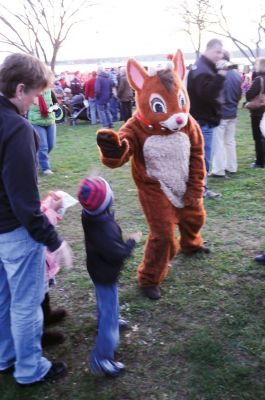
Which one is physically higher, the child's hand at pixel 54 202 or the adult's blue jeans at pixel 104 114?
the child's hand at pixel 54 202

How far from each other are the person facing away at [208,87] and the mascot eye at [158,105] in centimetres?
239

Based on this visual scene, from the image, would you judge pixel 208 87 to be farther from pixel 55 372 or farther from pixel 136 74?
pixel 55 372

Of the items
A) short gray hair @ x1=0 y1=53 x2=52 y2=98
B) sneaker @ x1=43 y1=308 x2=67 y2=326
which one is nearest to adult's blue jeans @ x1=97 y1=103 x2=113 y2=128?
sneaker @ x1=43 y1=308 x2=67 y2=326

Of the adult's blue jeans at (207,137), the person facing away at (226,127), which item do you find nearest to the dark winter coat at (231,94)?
the person facing away at (226,127)

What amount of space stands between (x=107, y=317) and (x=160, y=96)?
1616 mm

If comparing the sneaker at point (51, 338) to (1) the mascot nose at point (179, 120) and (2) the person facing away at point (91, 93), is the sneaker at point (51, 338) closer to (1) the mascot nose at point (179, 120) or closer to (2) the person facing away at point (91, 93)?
(1) the mascot nose at point (179, 120)

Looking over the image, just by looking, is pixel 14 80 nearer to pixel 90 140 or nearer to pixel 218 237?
pixel 218 237

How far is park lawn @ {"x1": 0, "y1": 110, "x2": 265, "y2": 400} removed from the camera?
7.96 feet

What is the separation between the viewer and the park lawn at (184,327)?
7.96 feet

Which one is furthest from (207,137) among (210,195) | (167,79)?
(167,79)

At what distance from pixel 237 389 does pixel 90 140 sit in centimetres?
923

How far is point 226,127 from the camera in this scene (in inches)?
252

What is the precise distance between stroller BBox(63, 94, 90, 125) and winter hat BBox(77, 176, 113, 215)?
12530 millimetres

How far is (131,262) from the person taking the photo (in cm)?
395
